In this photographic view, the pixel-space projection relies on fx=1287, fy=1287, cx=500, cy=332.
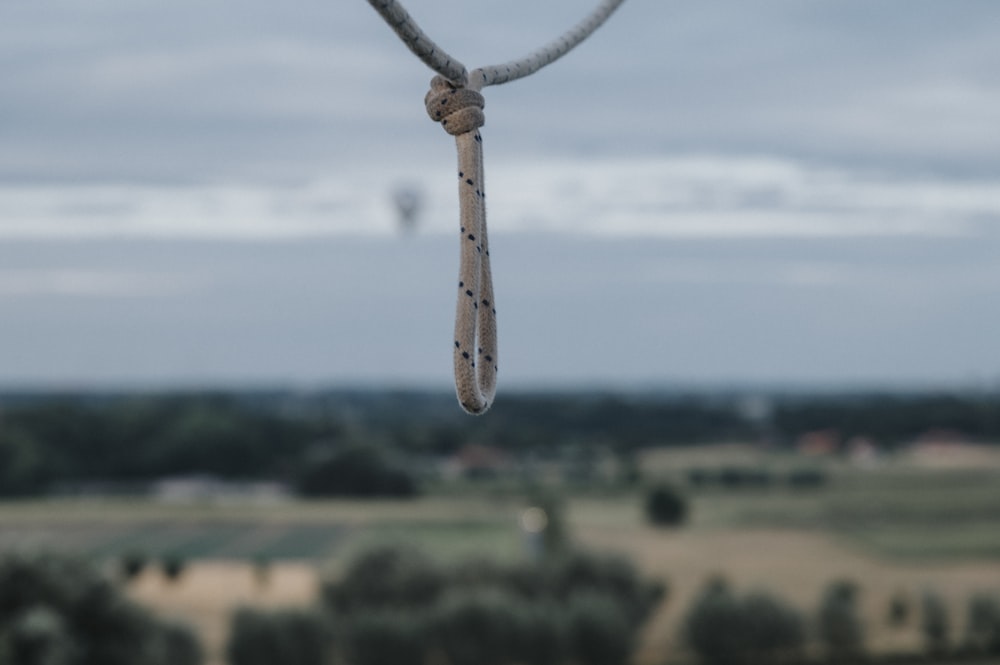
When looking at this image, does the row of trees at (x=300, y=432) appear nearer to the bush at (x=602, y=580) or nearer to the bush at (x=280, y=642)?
the bush at (x=280, y=642)

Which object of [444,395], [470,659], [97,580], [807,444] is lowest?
[470,659]

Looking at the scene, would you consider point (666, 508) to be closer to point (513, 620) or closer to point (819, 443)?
point (513, 620)

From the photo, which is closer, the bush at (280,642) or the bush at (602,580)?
the bush at (280,642)

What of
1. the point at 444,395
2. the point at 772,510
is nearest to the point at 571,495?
the point at 772,510

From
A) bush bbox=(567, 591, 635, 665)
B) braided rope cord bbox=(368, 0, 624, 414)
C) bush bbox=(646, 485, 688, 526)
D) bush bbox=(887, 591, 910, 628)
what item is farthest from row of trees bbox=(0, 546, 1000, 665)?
braided rope cord bbox=(368, 0, 624, 414)

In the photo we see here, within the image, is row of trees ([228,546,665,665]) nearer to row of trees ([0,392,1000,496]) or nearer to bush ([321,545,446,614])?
bush ([321,545,446,614])

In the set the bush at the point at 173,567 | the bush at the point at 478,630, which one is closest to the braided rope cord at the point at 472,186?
the bush at the point at 478,630

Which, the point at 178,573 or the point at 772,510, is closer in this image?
the point at 178,573

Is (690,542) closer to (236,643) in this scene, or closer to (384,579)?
Result: (384,579)
